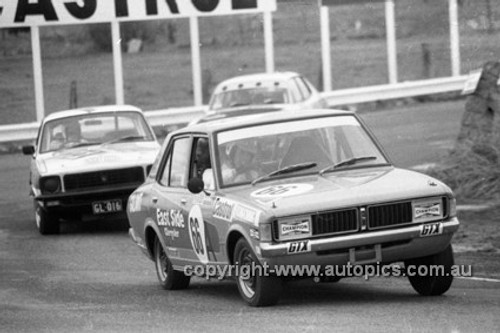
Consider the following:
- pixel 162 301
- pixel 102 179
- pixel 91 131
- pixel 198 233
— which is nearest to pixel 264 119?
pixel 198 233

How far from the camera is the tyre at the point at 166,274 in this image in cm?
1233

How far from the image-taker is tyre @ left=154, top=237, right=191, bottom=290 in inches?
485

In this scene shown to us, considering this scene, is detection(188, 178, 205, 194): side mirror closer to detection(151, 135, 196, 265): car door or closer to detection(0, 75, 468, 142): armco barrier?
detection(151, 135, 196, 265): car door

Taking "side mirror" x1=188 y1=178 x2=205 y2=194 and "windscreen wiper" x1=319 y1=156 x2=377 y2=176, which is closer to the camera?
"windscreen wiper" x1=319 y1=156 x2=377 y2=176

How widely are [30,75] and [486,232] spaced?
21.8 meters

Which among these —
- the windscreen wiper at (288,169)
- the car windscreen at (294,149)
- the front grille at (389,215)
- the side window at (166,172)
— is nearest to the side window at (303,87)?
the side window at (166,172)

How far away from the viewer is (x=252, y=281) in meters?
10.5

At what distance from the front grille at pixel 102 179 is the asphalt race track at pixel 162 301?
639mm

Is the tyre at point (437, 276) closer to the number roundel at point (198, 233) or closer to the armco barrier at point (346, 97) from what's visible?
the number roundel at point (198, 233)

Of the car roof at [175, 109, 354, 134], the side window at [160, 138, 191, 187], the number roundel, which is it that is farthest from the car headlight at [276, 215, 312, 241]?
the side window at [160, 138, 191, 187]

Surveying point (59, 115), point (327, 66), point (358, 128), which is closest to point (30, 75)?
point (327, 66)

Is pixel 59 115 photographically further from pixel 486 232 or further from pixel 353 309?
pixel 353 309

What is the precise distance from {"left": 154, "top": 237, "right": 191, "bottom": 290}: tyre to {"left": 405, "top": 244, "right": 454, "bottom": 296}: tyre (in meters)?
2.49

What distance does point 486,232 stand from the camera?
15180mm
